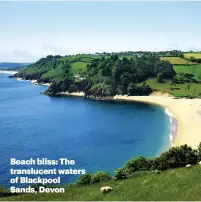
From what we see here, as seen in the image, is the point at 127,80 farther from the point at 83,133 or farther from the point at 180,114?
the point at 83,133

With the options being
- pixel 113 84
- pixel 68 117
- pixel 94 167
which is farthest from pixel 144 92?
pixel 94 167

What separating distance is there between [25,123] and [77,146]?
3452 centimetres

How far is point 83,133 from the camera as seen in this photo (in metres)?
101

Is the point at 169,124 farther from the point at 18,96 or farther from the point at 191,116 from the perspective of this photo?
the point at 18,96

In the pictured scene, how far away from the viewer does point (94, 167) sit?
2753 inches

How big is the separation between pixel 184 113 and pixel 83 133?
140ft

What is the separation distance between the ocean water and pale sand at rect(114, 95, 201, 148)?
4253 mm

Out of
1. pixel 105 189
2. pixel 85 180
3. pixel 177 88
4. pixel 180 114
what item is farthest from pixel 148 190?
pixel 177 88

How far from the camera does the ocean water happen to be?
7700 cm

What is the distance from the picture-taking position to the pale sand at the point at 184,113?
292 feet

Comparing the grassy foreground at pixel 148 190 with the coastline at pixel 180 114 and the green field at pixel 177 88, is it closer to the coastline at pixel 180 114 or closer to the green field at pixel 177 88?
the coastline at pixel 180 114

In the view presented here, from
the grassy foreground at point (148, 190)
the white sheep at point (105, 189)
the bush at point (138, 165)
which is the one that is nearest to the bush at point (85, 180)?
the grassy foreground at point (148, 190)

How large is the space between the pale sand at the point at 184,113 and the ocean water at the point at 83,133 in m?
4.25

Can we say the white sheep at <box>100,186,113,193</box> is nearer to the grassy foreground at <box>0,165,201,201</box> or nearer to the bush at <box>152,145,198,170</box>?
the grassy foreground at <box>0,165,201,201</box>
